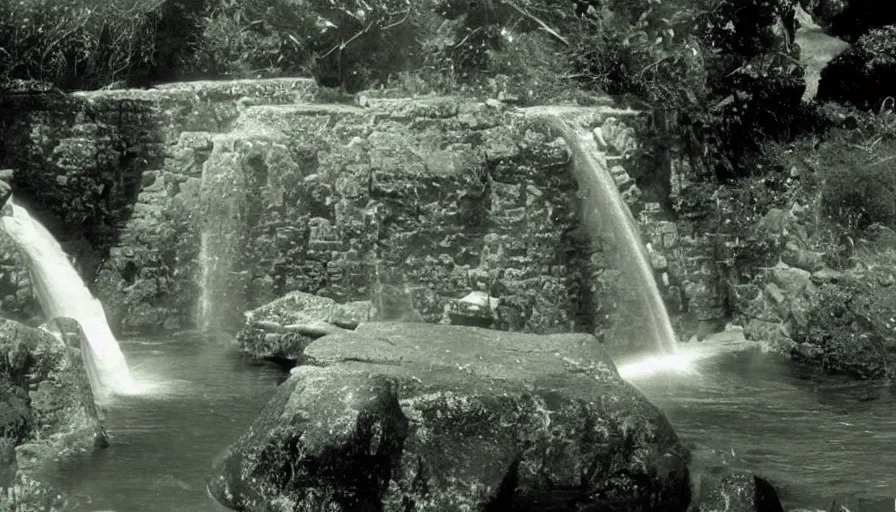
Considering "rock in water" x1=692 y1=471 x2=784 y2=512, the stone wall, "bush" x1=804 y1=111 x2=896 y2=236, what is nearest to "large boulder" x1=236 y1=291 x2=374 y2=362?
the stone wall

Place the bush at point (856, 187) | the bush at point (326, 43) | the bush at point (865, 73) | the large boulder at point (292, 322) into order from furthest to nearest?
the bush at point (865, 73)
the bush at point (326, 43)
the bush at point (856, 187)
the large boulder at point (292, 322)

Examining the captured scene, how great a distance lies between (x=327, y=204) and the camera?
47.2ft

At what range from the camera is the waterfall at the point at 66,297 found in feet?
39.5

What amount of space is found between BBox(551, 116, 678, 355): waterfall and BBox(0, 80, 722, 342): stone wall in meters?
0.26

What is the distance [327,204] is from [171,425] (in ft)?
13.9

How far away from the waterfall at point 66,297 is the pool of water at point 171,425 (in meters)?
0.27

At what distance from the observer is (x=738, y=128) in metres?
16.6

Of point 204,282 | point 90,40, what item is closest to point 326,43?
point 90,40

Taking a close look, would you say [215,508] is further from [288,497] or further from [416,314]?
[416,314]

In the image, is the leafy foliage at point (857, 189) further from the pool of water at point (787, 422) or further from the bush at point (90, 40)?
the bush at point (90, 40)

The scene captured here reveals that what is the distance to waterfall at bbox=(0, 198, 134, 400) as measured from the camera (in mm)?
12055

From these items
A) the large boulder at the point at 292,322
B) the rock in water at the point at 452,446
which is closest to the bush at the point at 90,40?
the large boulder at the point at 292,322

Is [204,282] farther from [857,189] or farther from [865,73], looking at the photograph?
[865,73]

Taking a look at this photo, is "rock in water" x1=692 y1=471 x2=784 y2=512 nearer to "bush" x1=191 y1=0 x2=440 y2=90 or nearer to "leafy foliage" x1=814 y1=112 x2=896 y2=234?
"leafy foliage" x1=814 y1=112 x2=896 y2=234
